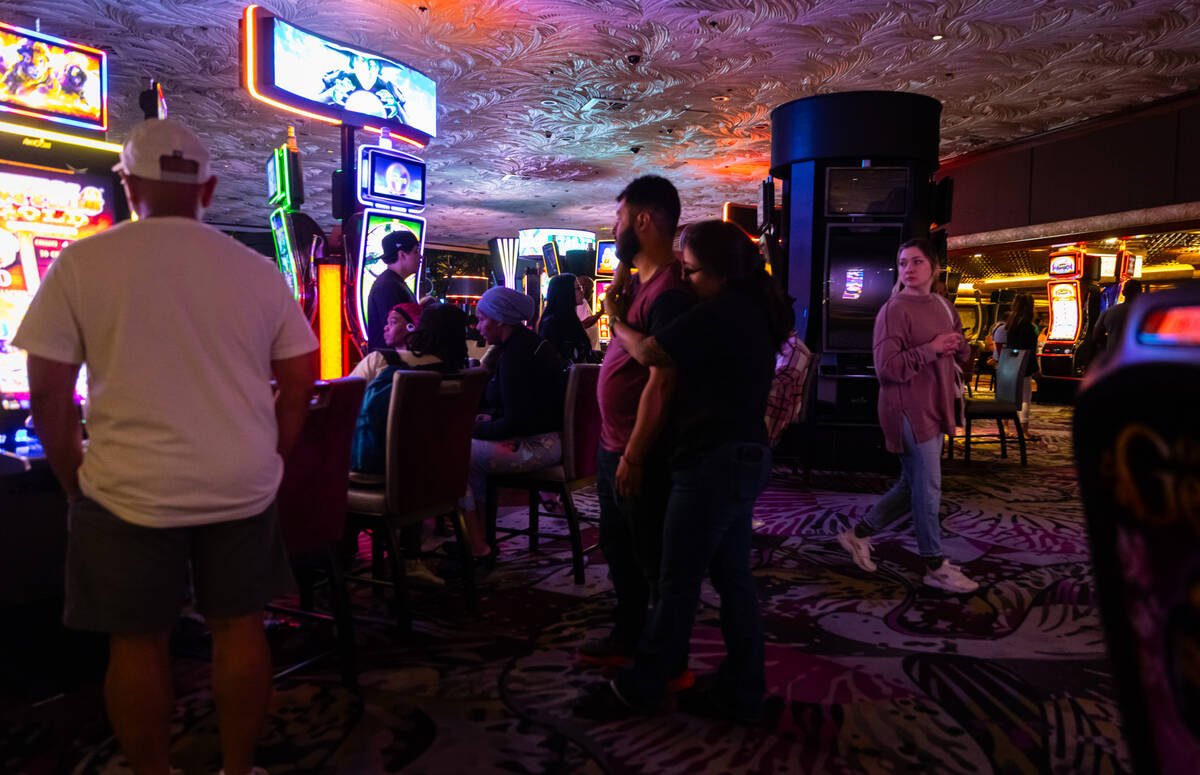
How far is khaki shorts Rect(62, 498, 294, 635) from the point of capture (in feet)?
4.42

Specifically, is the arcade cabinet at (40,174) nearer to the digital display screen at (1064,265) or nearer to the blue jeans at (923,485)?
the blue jeans at (923,485)

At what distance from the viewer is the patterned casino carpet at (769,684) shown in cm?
179

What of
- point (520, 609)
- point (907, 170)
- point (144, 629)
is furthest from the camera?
point (907, 170)

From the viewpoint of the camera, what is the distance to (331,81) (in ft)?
15.1

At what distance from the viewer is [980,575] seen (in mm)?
3182

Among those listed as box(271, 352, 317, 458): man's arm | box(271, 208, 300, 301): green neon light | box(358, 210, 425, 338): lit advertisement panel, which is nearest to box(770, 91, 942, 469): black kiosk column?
box(358, 210, 425, 338): lit advertisement panel

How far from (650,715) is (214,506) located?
3.89 ft

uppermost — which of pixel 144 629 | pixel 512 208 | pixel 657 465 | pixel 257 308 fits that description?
pixel 512 208

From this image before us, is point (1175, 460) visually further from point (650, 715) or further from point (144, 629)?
point (650, 715)

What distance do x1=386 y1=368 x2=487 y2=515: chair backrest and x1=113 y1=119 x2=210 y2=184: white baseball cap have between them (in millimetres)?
1004

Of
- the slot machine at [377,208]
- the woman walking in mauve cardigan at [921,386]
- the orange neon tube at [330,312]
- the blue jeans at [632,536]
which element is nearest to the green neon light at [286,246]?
the orange neon tube at [330,312]

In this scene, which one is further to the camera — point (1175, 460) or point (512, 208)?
point (512, 208)

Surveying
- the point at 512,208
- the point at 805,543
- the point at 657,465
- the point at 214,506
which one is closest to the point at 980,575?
the point at 805,543

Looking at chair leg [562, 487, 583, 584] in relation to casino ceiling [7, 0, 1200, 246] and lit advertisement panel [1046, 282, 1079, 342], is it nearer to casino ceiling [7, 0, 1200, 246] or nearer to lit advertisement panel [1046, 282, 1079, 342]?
casino ceiling [7, 0, 1200, 246]
